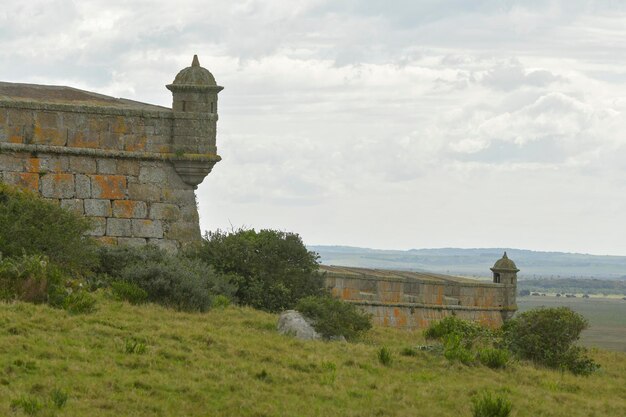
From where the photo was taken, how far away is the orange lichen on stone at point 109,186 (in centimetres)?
2558

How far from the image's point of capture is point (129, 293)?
831 inches

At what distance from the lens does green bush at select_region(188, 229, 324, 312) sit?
2470cm

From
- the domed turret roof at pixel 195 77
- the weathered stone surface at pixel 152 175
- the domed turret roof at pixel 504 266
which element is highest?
the domed turret roof at pixel 195 77

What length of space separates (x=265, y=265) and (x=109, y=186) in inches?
132

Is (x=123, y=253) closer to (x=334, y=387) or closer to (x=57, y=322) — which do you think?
(x=57, y=322)

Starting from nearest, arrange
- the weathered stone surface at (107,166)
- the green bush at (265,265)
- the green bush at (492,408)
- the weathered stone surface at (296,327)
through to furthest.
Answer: the green bush at (492,408), the weathered stone surface at (296,327), the green bush at (265,265), the weathered stone surface at (107,166)

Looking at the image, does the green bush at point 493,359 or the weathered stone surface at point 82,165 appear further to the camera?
the weathered stone surface at point 82,165

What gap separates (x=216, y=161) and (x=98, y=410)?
12518 mm

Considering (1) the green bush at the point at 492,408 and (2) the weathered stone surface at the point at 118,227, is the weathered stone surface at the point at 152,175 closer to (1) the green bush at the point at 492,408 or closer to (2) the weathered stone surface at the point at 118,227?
(2) the weathered stone surface at the point at 118,227

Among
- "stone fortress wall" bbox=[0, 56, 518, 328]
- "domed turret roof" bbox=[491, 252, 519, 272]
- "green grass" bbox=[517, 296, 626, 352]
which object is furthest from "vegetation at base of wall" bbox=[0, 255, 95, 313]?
"green grass" bbox=[517, 296, 626, 352]

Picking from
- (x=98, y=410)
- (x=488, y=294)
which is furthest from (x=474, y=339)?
(x=488, y=294)

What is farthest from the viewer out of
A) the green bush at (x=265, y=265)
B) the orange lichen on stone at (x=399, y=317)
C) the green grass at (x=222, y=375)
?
the orange lichen on stone at (x=399, y=317)

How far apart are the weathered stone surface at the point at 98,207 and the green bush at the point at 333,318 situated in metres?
5.58

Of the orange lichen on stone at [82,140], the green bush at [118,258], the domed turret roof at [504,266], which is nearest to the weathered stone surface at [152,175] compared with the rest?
the orange lichen on stone at [82,140]
